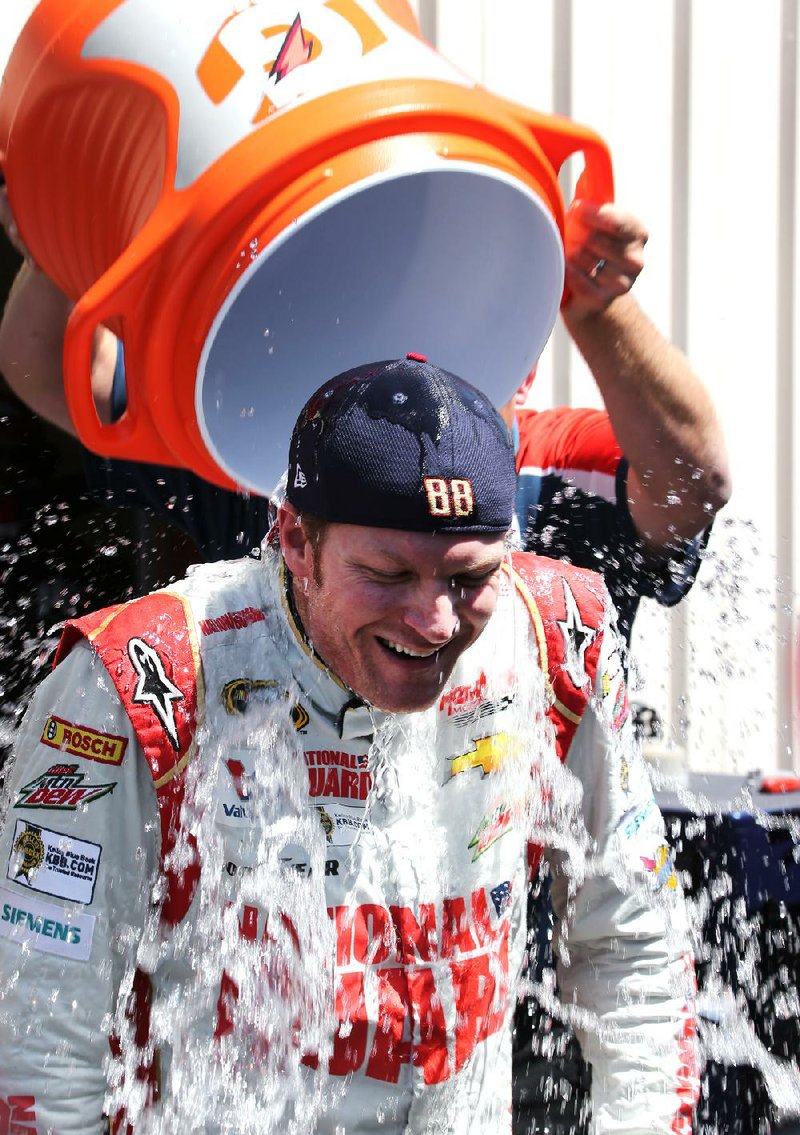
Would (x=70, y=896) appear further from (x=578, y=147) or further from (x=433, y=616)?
(x=578, y=147)

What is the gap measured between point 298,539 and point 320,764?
27cm

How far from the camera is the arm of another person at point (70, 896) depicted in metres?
1.25

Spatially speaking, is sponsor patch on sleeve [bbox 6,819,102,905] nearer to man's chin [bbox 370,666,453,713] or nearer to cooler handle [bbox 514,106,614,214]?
man's chin [bbox 370,666,453,713]

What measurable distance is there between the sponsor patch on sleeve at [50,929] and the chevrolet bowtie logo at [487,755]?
0.47m

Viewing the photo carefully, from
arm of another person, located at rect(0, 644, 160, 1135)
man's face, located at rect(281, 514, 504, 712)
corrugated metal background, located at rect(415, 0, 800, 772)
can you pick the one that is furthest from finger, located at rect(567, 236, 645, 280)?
corrugated metal background, located at rect(415, 0, 800, 772)

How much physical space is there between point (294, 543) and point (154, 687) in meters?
0.23

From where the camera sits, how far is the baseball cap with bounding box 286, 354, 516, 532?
1253mm

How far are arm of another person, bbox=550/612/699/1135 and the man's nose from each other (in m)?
0.36

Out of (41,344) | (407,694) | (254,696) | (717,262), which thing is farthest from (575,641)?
(717,262)

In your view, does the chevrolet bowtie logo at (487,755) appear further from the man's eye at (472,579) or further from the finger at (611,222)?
the finger at (611,222)

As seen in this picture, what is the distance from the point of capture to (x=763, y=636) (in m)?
2.87

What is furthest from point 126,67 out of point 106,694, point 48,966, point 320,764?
point 48,966

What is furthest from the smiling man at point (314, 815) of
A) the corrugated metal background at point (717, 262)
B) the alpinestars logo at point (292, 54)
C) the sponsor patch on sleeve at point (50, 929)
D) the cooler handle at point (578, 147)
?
the corrugated metal background at point (717, 262)

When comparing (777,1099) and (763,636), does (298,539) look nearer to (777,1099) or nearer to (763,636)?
(777,1099)
